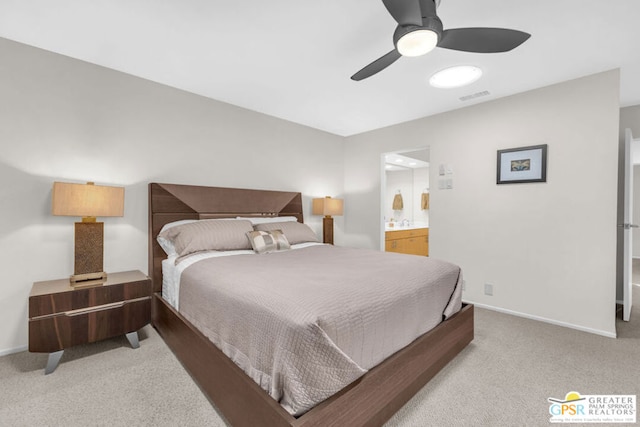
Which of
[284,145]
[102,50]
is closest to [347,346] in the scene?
[102,50]

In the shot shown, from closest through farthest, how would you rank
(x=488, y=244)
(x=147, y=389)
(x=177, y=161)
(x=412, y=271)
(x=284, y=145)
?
(x=147, y=389)
(x=412, y=271)
(x=177, y=161)
(x=488, y=244)
(x=284, y=145)

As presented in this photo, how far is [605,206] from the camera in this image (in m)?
2.54

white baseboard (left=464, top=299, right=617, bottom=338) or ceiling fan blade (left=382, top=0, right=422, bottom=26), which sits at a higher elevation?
ceiling fan blade (left=382, top=0, right=422, bottom=26)

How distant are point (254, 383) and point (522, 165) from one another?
3.24 meters

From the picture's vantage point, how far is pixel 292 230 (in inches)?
129

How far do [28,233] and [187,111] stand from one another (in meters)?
1.75

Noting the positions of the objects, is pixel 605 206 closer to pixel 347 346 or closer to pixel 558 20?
pixel 558 20

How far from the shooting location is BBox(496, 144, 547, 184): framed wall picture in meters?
2.86

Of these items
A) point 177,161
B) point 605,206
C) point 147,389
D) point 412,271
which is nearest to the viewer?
point 147,389

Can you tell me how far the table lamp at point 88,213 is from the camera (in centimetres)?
205
